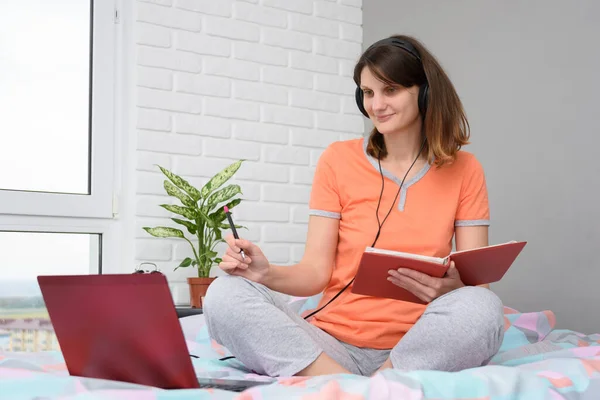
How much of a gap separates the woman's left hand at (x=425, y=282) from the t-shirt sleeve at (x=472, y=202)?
10.4 inches

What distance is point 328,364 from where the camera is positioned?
1411 millimetres

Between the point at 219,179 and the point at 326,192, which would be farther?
the point at 219,179

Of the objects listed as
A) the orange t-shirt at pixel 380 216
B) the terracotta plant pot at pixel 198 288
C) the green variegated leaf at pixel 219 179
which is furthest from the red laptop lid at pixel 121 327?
the green variegated leaf at pixel 219 179

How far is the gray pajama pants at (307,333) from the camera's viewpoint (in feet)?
4.51

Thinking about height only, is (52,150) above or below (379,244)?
above

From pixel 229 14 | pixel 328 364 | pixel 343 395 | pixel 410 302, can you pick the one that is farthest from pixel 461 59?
pixel 343 395

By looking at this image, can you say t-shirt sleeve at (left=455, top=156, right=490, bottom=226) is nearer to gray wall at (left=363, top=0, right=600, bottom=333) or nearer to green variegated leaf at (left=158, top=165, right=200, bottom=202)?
gray wall at (left=363, top=0, right=600, bottom=333)

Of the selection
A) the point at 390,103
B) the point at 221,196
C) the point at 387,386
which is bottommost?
the point at 387,386

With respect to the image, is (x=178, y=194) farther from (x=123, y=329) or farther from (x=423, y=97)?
(x=123, y=329)

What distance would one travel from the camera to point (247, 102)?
10.2ft

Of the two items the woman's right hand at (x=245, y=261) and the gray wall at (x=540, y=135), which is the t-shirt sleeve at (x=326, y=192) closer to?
the woman's right hand at (x=245, y=261)

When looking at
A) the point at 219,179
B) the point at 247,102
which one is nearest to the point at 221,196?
the point at 219,179

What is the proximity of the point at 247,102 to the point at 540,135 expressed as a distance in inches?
49.2

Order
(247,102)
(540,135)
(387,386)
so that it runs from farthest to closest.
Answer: (247,102), (540,135), (387,386)
